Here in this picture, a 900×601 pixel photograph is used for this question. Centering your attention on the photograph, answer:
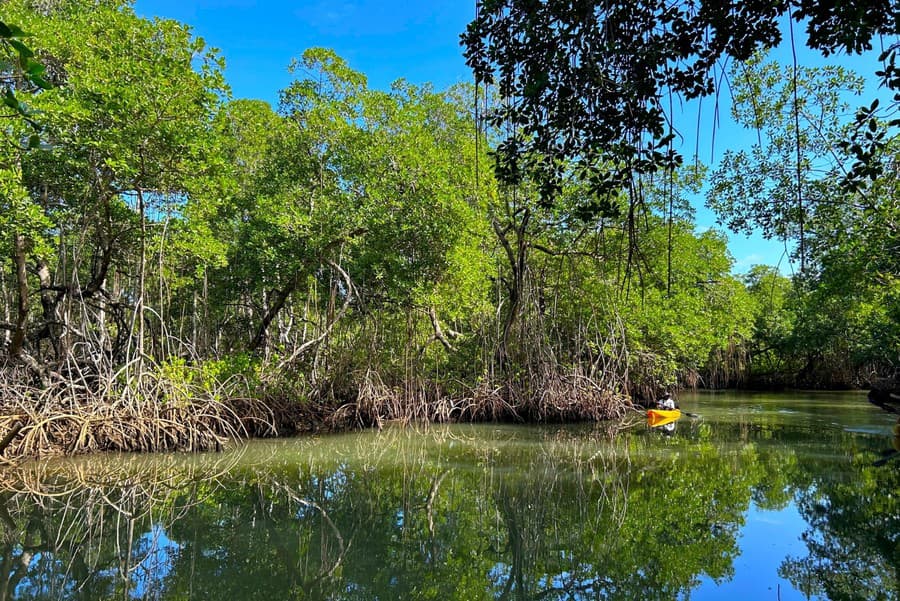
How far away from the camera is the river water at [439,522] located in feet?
10.5

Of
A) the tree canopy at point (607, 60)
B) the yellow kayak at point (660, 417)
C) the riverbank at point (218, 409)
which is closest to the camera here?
the tree canopy at point (607, 60)

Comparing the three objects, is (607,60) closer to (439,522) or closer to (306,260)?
(439,522)

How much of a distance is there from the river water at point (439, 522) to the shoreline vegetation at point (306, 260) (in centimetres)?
173

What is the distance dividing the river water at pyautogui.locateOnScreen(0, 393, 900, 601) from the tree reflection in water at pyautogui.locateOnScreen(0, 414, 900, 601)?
2 cm

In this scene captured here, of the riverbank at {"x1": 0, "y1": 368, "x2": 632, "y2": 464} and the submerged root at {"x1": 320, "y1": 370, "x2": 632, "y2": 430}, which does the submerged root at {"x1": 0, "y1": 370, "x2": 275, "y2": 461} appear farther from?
the submerged root at {"x1": 320, "y1": 370, "x2": 632, "y2": 430}

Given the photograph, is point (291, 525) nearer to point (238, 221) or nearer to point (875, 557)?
point (875, 557)

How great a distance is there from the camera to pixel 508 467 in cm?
627

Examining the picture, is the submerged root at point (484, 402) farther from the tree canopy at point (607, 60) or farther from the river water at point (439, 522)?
the tree canopy at point (607, 60)

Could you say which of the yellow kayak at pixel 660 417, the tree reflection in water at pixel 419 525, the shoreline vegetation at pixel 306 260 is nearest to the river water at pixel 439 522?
the tree reflection in water at pixel 419 525

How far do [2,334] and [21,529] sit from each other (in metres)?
6.11

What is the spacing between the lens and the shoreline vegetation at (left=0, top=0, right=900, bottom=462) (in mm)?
6414

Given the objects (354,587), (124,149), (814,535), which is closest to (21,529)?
(354,587)

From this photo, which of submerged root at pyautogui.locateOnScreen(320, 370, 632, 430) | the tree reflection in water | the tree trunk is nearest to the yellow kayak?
submerged root at pyautogui.locateOnScreen(320, 370, 632, 430)

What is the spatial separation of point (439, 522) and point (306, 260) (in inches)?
224
